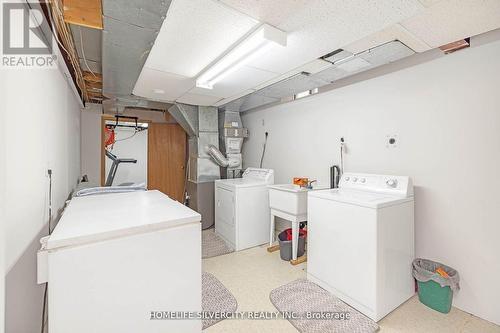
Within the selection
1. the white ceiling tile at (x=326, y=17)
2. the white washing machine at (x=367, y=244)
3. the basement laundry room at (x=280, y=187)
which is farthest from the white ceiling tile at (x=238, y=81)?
the white washing machine at (x=367, y=244)

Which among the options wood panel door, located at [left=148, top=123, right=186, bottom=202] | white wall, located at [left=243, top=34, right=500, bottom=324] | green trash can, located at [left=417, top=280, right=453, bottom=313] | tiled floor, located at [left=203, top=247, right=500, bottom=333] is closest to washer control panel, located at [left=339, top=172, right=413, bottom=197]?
white wall, located at [left=243, top=34, right=500, bottom=324]

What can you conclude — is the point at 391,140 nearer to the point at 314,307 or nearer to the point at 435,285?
the point at 435,285

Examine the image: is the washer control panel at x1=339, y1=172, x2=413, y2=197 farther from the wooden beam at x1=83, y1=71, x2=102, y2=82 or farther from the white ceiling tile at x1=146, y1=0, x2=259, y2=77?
the wooden beam at x1=83, y1=71, x2=102, y2=82

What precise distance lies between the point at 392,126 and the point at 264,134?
86.5 inches

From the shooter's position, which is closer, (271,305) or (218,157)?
(271,305)

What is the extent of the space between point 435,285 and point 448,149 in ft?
3.84

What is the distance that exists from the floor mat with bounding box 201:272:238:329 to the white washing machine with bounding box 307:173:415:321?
2.89 feet

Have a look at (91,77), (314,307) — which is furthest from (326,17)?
(91,77)

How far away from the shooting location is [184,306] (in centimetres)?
115

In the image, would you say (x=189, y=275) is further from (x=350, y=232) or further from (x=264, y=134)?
(x=264, y=134)

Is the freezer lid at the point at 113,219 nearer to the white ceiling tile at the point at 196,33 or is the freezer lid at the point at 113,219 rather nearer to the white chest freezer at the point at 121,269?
the white chest freezer at the point at 121,269

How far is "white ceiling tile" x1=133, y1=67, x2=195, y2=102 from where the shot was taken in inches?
98.0

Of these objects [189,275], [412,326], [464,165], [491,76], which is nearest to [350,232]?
[412,326]

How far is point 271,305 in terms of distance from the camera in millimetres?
1989
